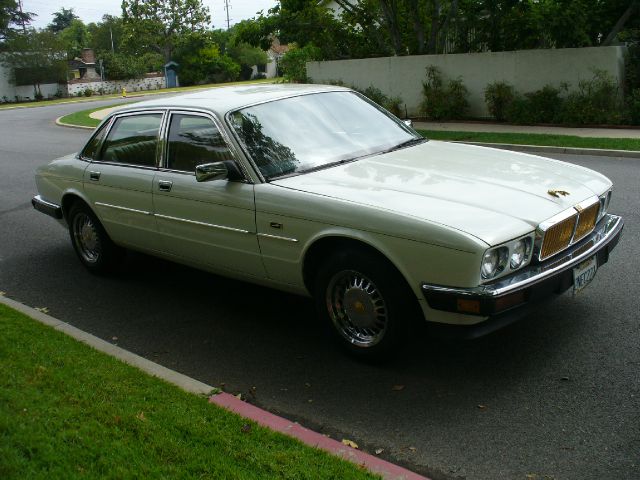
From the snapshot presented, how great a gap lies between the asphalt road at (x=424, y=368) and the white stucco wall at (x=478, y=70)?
36.3ft

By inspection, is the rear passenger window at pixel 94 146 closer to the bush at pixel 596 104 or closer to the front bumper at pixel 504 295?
the front bumper at pixel 504 295

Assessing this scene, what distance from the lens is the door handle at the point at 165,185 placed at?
549 centimetres

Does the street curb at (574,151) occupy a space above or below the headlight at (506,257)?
below

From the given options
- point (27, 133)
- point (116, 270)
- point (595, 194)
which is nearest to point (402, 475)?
point (595, 194)

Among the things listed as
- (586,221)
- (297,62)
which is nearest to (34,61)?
(297,62)

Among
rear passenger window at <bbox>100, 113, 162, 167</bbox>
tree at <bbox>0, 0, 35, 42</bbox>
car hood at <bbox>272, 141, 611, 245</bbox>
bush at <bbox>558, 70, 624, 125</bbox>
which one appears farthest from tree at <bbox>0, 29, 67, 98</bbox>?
car hood at <bbox>272, 141, 611, 245</bbox>

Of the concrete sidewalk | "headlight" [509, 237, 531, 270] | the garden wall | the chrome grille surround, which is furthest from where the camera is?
the garden wall

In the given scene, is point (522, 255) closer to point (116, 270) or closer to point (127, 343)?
point (127, 343)

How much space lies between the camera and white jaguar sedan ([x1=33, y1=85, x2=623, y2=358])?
399 centimetres

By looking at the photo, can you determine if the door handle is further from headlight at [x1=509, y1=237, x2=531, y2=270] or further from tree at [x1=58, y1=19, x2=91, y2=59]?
tree at [x1=58, y1=19, x2=91, y2=59]

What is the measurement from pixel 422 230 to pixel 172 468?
1.80 meters

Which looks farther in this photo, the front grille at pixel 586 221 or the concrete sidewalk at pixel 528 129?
the concrete sidewalk at pixel 528 129

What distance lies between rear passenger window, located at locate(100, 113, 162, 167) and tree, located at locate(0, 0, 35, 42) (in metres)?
78.4

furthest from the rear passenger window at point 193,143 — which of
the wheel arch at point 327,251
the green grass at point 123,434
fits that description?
the green grass at point 123,434
